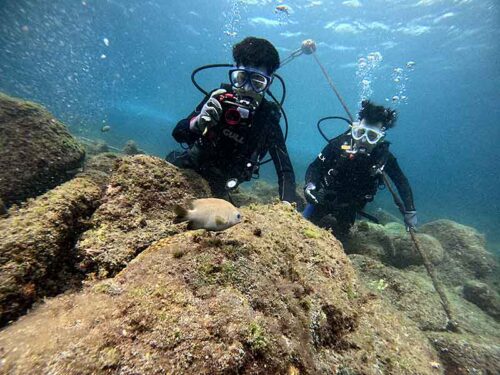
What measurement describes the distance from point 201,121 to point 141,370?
3.12 meters

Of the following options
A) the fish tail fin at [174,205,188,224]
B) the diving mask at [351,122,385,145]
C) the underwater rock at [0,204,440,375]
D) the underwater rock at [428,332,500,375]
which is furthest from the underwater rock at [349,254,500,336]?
the fish tail fin at [174,205,188,224]

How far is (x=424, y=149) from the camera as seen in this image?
123m

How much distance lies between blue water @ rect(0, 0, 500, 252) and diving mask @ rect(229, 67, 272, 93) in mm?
23499

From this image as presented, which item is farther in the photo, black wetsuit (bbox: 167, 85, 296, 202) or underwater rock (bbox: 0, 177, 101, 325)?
black wetsuit (bbox: 167, 85, 296, 202)

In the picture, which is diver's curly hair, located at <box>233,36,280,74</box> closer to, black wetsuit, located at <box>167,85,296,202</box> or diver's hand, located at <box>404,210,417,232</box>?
black wetsuit, located at <box>167,85,296,202</box>

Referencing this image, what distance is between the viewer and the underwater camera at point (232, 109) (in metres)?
4.07

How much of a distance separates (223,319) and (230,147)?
129 inches

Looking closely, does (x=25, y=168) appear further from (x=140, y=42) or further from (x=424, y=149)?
(x=424, y=149)

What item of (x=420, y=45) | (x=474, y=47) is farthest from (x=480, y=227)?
(x=420, y=45)

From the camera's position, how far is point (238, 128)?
176 inches

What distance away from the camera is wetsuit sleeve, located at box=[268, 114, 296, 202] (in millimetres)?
5238

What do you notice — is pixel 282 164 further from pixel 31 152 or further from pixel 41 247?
pixel 31 152

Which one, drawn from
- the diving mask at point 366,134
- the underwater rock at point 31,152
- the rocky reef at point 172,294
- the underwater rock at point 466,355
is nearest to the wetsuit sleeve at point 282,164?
the rocky reef at point 172,294

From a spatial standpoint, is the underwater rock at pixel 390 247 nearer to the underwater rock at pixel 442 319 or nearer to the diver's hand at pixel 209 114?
the underwater rock at pixel 442 319
